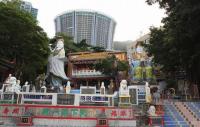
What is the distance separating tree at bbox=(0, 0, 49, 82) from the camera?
28.0 meters

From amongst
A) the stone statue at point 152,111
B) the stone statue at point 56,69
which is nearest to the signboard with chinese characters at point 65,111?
the stone statue at point 152,111

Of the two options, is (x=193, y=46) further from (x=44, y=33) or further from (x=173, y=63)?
(x=44, y=33)

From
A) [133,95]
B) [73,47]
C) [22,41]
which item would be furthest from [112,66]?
[133,95]

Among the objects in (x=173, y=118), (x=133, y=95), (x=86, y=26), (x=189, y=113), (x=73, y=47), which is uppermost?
(x=86, y=26)

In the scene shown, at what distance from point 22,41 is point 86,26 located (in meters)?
47.3

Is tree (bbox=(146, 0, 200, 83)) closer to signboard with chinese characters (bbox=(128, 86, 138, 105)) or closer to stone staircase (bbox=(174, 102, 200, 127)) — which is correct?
stone staircase (bbox=(174, 102, 200, 127))

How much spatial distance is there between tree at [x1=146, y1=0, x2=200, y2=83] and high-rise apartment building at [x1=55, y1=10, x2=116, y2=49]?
50.0 meters

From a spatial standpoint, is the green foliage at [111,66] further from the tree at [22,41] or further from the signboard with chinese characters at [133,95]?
the signboard with chinese characters at [133,95]

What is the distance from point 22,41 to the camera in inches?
1140

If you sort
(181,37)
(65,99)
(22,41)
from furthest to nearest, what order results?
(22,41) < (181,37) < (65,99)

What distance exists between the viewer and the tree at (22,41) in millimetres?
27959

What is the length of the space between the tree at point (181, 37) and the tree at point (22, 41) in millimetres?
11692

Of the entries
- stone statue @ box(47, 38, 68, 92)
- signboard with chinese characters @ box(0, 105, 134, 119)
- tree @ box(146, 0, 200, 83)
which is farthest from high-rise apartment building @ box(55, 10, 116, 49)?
signboard with chinese characters @ box(0, 105, 134, 119)

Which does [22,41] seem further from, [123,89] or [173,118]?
[173,118]
